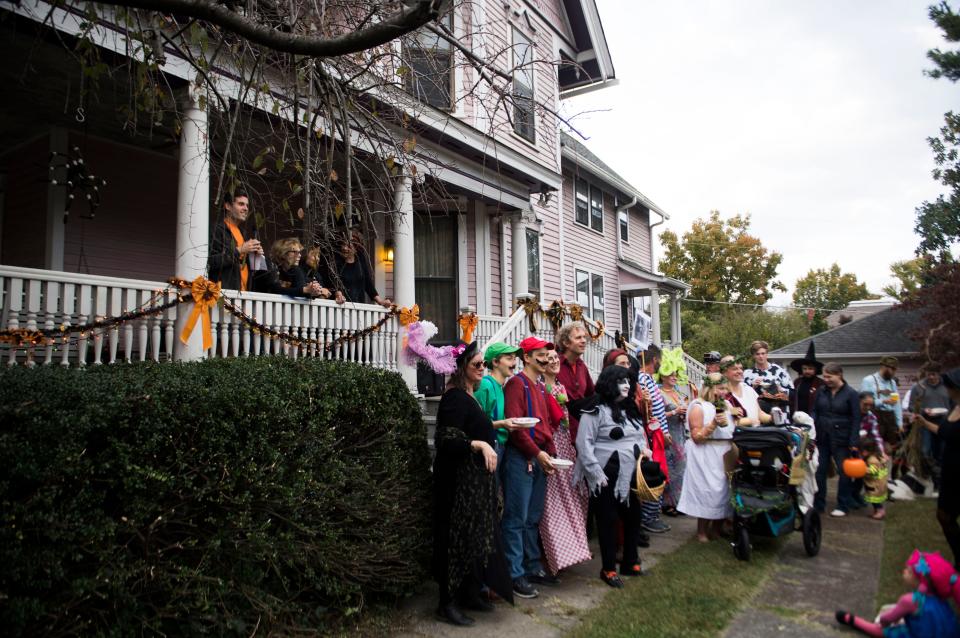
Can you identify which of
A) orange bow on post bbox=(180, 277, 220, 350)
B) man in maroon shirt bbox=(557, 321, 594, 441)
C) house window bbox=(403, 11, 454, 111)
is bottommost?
man in maroon shirt bbox=(557, 321, 594, 441)

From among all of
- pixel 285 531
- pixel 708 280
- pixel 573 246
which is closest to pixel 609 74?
pixel 573 246

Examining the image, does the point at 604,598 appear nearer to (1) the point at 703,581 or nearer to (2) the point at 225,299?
(1) the point at 703,581

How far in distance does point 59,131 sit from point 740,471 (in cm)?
877

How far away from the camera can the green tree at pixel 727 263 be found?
41812 mm

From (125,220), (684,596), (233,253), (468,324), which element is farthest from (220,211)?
(684,596)

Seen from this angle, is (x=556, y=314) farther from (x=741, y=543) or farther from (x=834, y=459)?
(x=741, y=543)

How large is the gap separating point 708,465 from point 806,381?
3117 mm

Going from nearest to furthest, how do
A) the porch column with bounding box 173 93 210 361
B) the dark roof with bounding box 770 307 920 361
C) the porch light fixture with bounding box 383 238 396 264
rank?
the porch column with bounding box 173 93 210 361 → the porch light fixture with bounding box 383 238 396 264 → the dark roof with bounding box 770 307 920 361

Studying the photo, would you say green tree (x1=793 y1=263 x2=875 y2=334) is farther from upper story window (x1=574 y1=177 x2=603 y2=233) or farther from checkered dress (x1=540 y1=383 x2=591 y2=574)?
checkered dress (x1=540 y1=383 x2=591 y2=574)

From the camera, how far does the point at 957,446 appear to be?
4895 mm

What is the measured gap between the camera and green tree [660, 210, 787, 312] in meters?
41.8

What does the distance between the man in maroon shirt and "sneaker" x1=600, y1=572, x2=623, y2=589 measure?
1.41 meters

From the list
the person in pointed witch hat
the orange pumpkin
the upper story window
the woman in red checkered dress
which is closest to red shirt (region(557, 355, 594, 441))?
the woman in red checkered dress

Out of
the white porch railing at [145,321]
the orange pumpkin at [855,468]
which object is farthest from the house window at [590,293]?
the white porch railing at [145,321]
